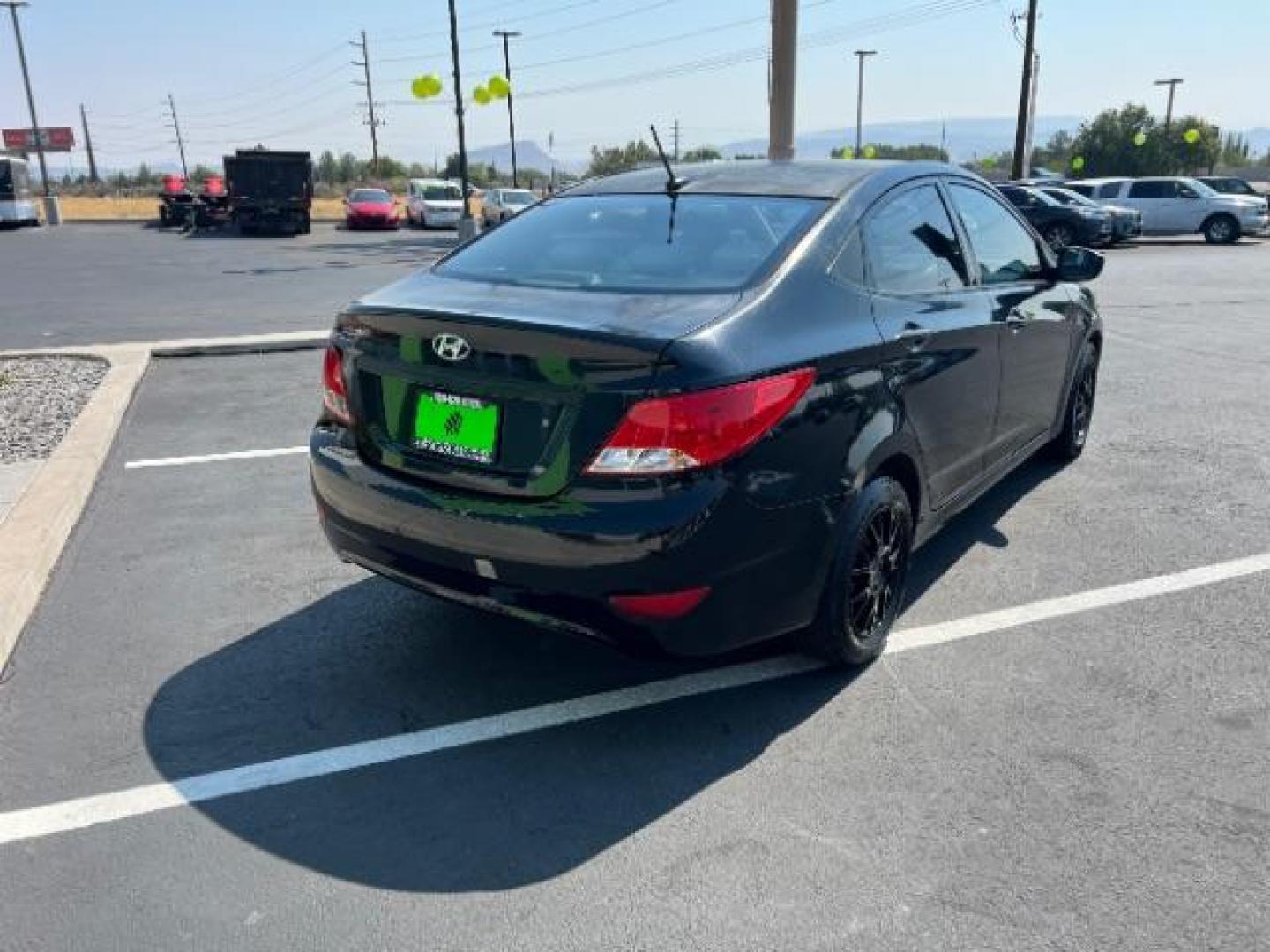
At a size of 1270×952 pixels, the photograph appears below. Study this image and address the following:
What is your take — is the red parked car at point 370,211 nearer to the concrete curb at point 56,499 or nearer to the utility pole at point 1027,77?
the utility pole at point 1027,77

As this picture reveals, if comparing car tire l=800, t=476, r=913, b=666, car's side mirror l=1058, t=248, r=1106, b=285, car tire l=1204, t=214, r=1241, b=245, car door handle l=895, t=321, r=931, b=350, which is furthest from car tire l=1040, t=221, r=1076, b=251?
car tire l=800, t=476, r=913, b=666

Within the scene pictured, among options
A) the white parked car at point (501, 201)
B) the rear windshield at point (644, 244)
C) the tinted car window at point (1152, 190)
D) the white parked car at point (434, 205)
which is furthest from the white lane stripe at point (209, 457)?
the white parked car at point (434, 205)

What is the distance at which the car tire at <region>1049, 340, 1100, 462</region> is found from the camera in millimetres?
5633

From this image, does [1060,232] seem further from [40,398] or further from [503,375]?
[503,375]

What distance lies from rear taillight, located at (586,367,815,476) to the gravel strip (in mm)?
4536

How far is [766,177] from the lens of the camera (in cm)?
395

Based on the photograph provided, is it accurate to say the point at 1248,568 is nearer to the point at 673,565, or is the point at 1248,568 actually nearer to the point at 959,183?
the point at 959,183

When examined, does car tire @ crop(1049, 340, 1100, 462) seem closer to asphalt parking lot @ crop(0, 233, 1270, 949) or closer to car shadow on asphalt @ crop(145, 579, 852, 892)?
asphalt parking lot @ crop(0, 233, 1270, 949)

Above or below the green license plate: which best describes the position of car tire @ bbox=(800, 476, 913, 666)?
below

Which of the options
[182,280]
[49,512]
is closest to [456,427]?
[49,512]

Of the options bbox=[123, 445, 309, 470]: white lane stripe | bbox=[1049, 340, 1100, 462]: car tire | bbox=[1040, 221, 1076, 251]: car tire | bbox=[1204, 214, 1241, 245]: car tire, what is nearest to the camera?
bbox=[1049, 340, 1100, 462]: car tire

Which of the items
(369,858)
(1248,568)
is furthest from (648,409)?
(1248,568)

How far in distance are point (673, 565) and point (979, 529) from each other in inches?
105

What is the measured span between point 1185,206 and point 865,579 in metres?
29.0
